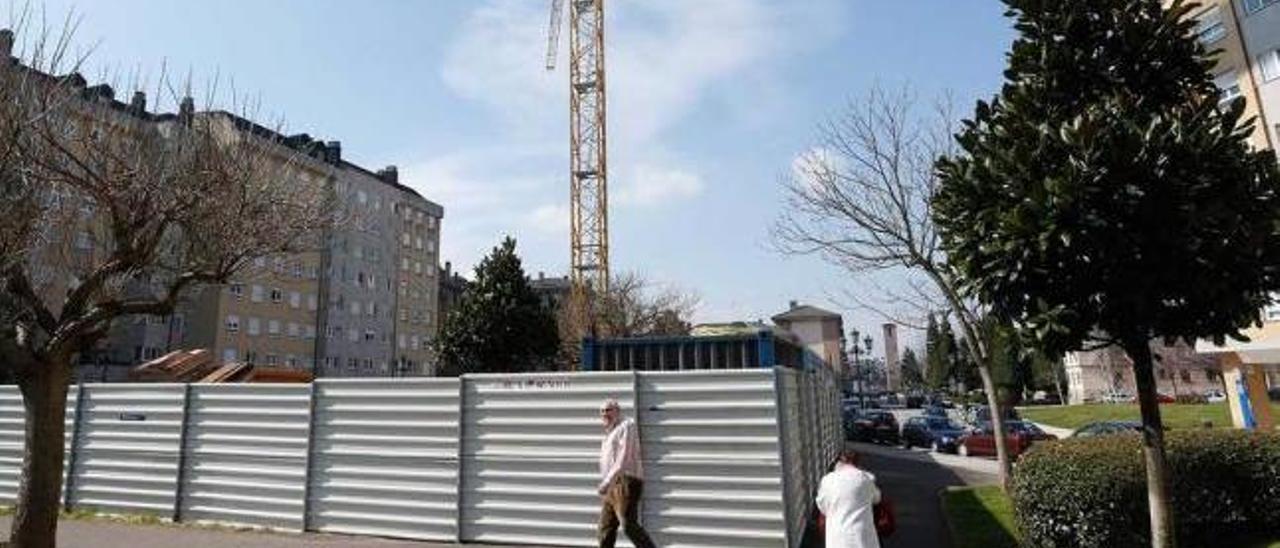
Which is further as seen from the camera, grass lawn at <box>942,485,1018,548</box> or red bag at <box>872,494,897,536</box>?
grass lawn at <box>942,485,1018,548</box>

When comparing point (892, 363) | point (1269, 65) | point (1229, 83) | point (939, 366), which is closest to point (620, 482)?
point (1269, 65)

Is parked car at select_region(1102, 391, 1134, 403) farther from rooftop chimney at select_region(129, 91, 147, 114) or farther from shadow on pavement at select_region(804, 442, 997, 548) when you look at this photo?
rooftop chimney at select_region(129, 91, 147, 114)

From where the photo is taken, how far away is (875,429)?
38031 millimetres

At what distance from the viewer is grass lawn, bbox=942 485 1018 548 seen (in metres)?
10.3

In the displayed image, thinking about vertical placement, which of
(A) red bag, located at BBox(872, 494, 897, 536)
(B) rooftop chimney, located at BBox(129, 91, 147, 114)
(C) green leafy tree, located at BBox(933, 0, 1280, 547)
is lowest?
(A) red bag, located at BBox(872, 494, 897, 536)

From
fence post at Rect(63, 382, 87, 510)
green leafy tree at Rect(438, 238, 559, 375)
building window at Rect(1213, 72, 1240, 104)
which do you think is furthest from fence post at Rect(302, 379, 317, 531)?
building window at Rect(1213, 72, 1240, 104)

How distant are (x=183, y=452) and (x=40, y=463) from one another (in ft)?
10.8

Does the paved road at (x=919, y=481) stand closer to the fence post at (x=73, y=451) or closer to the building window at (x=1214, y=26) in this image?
the fence post at (x=73, y=451)

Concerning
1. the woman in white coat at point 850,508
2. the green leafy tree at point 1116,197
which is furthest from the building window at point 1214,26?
the woman in white coat at point 850,508

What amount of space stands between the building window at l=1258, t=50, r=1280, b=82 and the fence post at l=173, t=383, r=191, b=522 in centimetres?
2562

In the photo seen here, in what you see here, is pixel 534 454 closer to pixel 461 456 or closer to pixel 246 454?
pixel 461 456

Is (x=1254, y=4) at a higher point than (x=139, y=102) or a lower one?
higher

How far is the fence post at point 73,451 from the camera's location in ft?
41.0

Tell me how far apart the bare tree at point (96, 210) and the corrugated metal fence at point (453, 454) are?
2.36m
